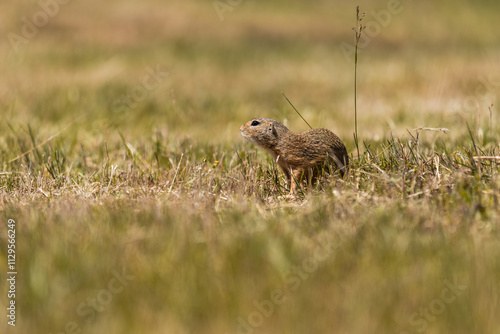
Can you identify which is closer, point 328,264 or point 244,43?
point 328,264

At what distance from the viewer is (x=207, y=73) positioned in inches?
427

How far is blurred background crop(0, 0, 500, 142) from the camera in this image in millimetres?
7891

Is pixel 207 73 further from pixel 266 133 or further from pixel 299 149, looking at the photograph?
pixel 299 149

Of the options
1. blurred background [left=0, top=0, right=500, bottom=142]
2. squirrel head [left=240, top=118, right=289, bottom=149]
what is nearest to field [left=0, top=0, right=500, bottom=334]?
blurred background [left=0, top=0, right=500, bottom=142]

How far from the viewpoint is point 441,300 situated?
224 centimetres

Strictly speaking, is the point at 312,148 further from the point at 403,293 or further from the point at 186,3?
the point at 186,3

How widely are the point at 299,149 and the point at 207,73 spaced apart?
7.16 metres

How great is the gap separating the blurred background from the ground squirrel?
2.62ft

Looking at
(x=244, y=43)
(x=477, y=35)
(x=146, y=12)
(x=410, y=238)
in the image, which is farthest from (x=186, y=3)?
(x=410, y=238)

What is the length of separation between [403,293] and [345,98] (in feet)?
25.0

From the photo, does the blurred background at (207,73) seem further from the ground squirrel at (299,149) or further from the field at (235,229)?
the ground squirrel at (299,149)

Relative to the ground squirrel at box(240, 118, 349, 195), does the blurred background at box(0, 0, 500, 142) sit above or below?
above

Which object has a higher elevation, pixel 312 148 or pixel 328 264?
pixel 312 148

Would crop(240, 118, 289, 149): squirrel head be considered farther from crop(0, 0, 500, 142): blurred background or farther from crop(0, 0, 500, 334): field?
crop(0, 0, 500, 142): blurred background
